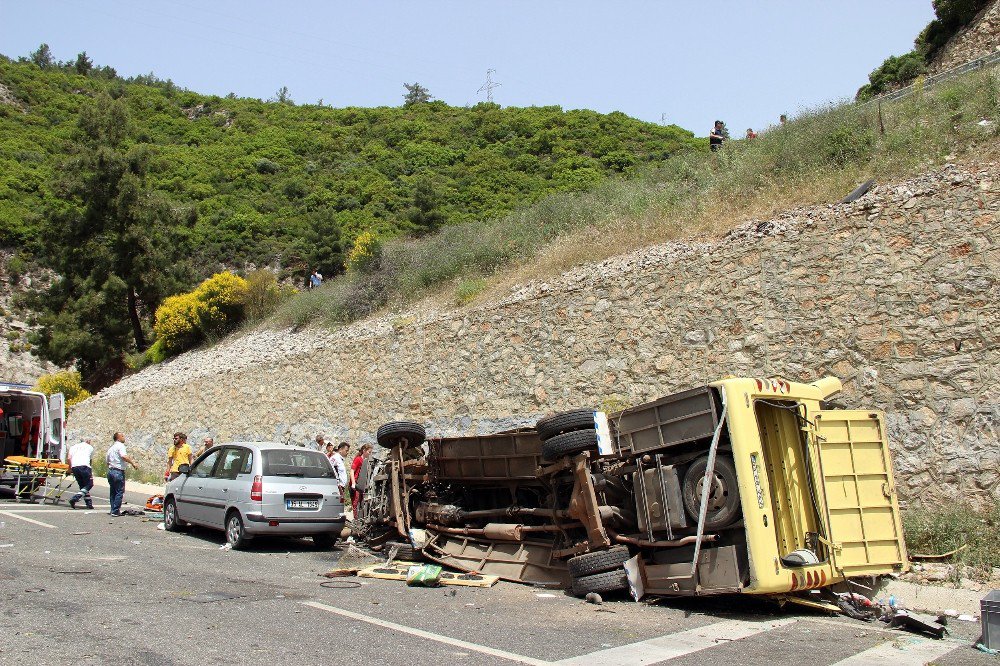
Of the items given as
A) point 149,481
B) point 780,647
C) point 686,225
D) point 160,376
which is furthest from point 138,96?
point 780,647

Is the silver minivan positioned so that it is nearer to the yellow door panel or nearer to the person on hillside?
the yellow door panel

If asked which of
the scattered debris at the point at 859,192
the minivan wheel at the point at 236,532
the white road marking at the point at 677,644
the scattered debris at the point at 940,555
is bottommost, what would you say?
the scattered debris at the point at 940,555

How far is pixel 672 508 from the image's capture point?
307 inches

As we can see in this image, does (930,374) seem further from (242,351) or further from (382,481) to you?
(242,351)

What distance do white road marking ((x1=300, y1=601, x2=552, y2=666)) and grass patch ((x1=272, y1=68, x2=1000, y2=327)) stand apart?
10511mm

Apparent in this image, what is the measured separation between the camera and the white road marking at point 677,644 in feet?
19.3

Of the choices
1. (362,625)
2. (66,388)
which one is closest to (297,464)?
(362,625)

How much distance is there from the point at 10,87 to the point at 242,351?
198ft

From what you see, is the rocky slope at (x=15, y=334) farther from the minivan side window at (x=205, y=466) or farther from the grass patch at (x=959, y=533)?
the grass patch at (x=959, y=533)

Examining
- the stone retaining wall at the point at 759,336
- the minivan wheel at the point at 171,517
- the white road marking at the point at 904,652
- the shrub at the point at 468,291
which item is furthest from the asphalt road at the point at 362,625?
the shrub at the point at 468,291

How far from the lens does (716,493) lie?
7523mm

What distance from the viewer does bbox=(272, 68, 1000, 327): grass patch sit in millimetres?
13945

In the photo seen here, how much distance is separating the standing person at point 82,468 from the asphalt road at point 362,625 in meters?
6.87

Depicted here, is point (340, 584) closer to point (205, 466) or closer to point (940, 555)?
point (205, 466)
